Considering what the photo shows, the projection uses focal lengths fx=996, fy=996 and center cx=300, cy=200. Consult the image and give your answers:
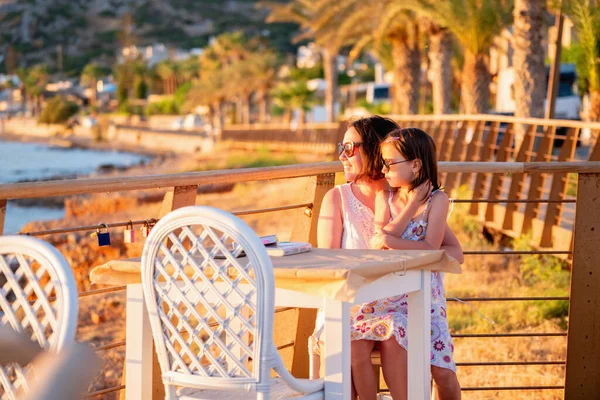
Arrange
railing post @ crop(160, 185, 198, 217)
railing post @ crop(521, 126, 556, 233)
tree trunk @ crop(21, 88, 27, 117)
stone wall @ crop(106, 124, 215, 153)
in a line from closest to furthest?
1. railing post @ crop(160, 185, 198, 217)
2. railing post @ crop(521, 126, 556, 233)
3. stone wall @ crop(106, 124, 215, 153)
4. tree trunk @ crop(21, 88, 27, 117)

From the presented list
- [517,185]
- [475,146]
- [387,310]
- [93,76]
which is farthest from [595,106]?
[93,76]

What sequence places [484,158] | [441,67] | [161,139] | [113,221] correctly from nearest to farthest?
[484,158], [441,67], [113,221], [161,139]

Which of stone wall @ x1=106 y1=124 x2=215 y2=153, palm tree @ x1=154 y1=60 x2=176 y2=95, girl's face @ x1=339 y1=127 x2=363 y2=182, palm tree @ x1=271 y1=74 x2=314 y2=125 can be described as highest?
palm tree @ x1=154 y1=60 x2=176 y2=95

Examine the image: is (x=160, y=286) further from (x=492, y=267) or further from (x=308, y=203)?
(x=492, y=267)

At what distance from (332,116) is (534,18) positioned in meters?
27.3

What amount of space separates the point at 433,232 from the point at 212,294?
3.51 feet

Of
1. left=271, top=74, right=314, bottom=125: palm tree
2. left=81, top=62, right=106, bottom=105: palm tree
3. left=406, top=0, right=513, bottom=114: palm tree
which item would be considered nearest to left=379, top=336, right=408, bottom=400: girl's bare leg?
left=406, top=0, right=513, bottom=114: palm tree

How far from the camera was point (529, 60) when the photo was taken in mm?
16281

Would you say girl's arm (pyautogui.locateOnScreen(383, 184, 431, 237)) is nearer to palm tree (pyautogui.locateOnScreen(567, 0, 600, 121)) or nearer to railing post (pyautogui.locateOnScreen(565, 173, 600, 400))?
railing post (pyautogui.locateOnScreen(565, 173, 600, 400))

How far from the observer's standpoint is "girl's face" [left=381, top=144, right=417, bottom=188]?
3.62 metres

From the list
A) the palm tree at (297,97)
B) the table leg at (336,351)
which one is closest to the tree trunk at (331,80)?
the palm tree at (297,97)

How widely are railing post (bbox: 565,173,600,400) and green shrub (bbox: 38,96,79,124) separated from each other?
133349 mm

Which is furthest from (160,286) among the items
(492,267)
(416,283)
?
(492,267)

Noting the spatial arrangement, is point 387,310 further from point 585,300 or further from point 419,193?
point 585,300
